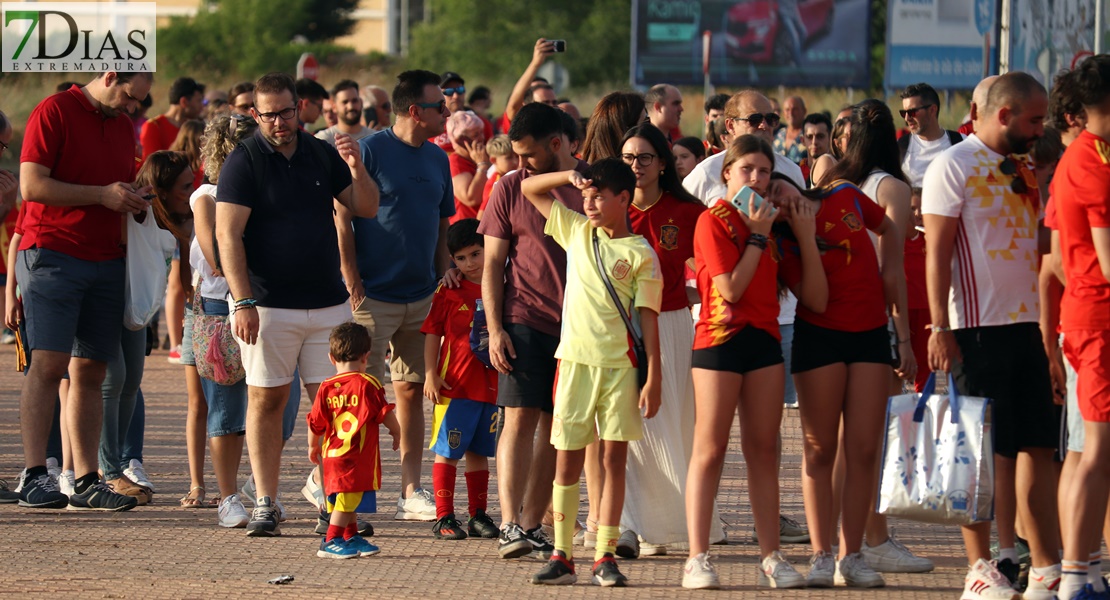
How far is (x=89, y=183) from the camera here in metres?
8.13

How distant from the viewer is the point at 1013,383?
241 inches

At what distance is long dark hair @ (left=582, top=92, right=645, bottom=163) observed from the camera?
7582 millimetres

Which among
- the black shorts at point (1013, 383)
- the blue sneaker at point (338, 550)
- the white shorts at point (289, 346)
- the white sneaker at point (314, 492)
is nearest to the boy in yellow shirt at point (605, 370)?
the blue sneaker at point (338, 550)

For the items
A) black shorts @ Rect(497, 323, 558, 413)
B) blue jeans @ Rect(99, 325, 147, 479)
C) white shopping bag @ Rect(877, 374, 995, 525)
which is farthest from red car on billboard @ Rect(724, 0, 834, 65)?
white shopping bag @ Rect(877, 374, 995, 525)

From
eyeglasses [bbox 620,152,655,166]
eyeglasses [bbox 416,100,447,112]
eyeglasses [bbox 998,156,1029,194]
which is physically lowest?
eyeglasses [bbox 998,156,1029,194]

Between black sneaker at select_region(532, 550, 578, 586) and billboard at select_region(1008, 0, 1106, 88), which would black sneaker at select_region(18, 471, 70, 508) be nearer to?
black sneaker at select_region(532, 550, 578, 586)

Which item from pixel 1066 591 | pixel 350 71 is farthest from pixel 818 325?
pixel 350 71

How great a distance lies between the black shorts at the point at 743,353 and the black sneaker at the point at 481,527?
67.1 inches

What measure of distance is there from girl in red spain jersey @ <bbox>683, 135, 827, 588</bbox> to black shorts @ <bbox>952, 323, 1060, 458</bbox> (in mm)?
650

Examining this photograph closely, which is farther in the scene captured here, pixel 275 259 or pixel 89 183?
pixel 89 183

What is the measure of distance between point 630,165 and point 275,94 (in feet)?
5.78

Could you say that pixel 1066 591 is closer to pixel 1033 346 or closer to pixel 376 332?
pixel 1033 346

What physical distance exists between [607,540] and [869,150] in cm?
200

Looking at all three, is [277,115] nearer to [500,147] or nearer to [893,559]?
[500,147]
